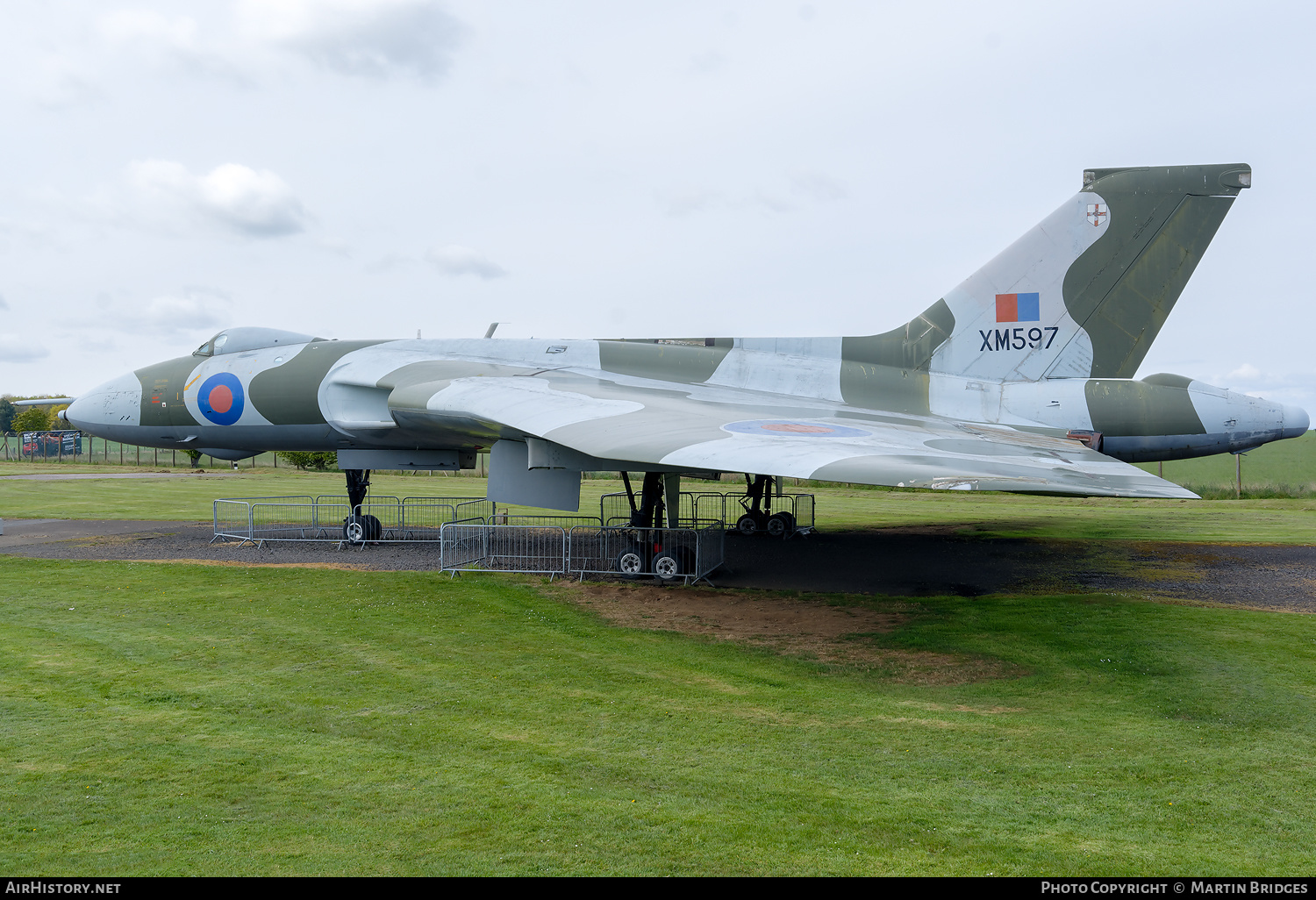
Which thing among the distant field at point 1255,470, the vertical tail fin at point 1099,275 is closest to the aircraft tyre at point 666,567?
the vertical tail fin at point 1099,275

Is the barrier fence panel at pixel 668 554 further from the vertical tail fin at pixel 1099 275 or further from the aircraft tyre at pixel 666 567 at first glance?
the vertical tail fin at pixel 1099 275

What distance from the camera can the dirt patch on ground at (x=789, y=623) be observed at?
7.07 metres

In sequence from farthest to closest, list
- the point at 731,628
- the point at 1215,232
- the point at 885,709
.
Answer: the point at 1215,232, the point at 731,628, the point at 885,709

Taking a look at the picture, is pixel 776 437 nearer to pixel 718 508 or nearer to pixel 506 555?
pixel 506 555

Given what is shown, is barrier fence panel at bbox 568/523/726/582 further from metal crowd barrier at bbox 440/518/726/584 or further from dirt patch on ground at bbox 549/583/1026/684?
dirt patch on ground at bbox 549/583/1026/684

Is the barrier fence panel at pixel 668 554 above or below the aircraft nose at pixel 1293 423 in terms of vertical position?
below

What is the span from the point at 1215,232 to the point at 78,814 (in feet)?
44.6

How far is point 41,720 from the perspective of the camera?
5.38 m

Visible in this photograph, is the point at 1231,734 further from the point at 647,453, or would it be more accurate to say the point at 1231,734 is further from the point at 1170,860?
the point at 647,453

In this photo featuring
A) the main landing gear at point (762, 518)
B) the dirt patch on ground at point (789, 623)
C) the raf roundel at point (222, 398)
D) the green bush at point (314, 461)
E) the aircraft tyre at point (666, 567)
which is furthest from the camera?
the green bush at point (314, 461)

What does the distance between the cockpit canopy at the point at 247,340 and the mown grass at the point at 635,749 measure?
704 cm

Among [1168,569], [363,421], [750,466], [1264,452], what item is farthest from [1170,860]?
[1264,452]

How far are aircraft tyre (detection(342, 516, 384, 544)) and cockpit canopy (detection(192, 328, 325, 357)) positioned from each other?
3.34 meters

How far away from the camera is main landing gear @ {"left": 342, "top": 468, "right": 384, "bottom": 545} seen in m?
14.9
